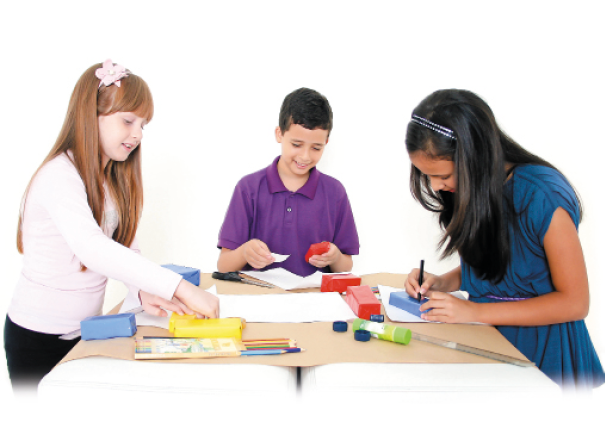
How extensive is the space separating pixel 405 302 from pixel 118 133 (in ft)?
2.67

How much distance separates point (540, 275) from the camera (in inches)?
41.9

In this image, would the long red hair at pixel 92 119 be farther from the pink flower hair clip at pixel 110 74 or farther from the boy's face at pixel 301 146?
the boy's face at pixel 301 146

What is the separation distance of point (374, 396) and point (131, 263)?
56 centimetres

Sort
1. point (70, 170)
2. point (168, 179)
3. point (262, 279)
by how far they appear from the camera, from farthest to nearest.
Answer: point (168, 179) → point (262, 279) → point (70, 170)

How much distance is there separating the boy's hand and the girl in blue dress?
50cm

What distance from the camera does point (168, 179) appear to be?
2.24 metres

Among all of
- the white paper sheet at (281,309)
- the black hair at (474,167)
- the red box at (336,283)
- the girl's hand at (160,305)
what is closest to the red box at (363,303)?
the white paper sheet at (281,309)

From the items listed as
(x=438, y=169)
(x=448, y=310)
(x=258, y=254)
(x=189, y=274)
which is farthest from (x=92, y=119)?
(x=448, y=310)

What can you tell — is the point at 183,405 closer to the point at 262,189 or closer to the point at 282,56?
the point at 262,189

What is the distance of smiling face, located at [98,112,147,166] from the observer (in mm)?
1180

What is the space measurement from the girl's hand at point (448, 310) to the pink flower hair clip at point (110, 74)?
921 mm

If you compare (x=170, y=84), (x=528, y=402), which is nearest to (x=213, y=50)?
(x=170, y=84)

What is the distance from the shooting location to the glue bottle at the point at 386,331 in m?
0.87

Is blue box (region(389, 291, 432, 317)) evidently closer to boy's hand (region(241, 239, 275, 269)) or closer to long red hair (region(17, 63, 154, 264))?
boy's hand (region(241, 239, 275, 269))
